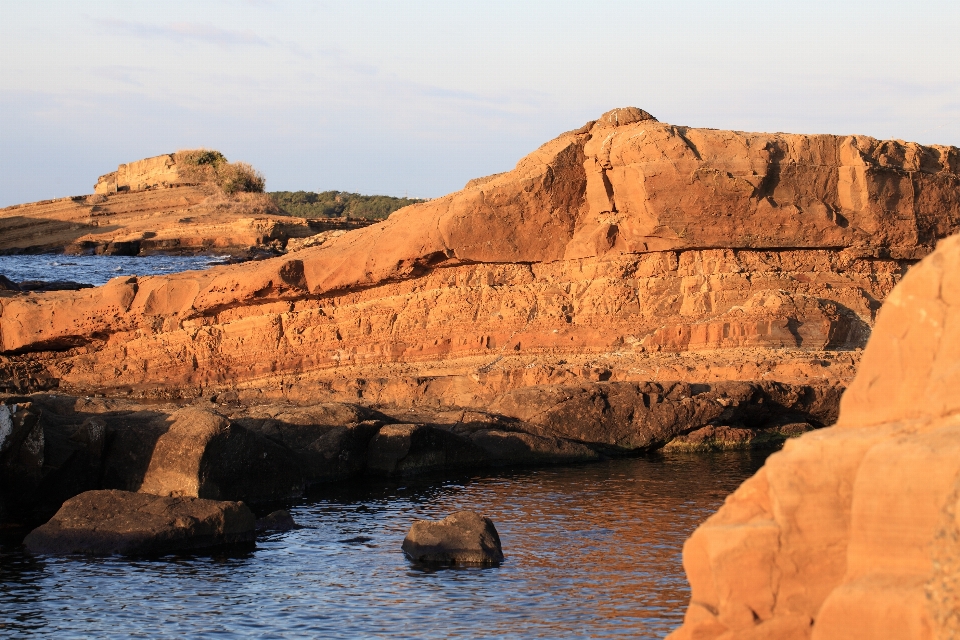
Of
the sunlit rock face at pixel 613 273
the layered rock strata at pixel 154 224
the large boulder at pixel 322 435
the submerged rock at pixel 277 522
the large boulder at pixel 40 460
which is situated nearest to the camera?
the submerged rock at pixel 277 522

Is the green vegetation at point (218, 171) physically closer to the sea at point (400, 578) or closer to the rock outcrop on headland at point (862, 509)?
the sea at point (400, 578)

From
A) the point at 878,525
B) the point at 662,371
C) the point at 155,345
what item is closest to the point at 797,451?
the point at 878,525

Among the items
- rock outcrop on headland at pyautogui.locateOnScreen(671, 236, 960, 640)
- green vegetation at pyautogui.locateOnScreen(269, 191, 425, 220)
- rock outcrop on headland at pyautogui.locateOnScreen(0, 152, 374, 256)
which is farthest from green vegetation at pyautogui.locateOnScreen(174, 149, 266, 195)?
rock outcrop on headland at pyautogui.locateOnScreen(671, 236, 960, 640)

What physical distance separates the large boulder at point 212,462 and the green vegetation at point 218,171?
4794cm

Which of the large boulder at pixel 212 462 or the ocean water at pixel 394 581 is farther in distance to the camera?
the large boulder at pixel 212 462

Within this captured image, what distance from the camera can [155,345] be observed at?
21.0 metres

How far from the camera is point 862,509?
4.92 meters

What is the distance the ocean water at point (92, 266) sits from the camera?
124ft

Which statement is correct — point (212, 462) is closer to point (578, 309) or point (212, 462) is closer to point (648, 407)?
point (648, 407)

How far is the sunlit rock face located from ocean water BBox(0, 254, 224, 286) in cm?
1795

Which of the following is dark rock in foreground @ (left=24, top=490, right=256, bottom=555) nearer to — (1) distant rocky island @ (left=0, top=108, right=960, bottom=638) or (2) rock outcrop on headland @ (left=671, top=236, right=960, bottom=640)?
(1) distant rocky island @ (left=0, top=108, right=960, bottom=638)

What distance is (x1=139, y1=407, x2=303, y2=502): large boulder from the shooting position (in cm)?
1258

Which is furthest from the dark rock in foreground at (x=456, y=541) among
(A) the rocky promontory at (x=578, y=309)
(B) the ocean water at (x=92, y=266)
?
(B) the ocean water at (x=92, y=266)

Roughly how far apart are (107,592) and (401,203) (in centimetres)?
8494
